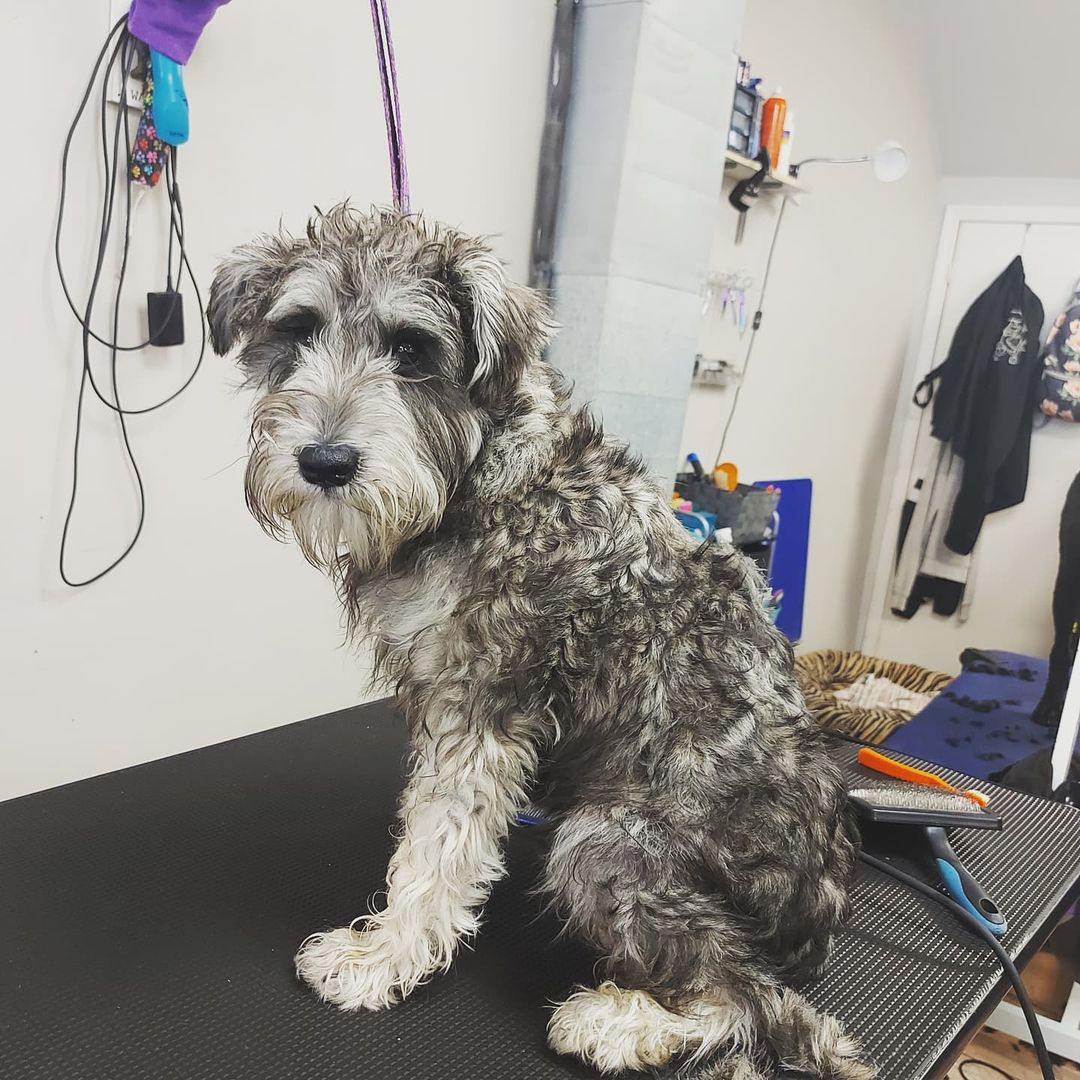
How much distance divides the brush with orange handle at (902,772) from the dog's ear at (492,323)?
1272 mm

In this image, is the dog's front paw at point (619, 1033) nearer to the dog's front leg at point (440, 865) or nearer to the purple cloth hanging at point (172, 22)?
the dog's front leg at point (440, 865)

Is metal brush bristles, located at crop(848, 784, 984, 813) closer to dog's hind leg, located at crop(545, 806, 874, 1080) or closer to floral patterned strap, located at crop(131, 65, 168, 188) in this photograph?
dog's hind leg, located at crop(545, 806, 874, 1080)

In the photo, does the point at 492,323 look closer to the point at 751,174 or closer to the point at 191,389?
the point at 191,389

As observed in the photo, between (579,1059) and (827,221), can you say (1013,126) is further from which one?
(579,1059)

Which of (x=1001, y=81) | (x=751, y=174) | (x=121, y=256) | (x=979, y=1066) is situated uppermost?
(x=1001, y=81)

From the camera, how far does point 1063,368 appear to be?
4.89 m

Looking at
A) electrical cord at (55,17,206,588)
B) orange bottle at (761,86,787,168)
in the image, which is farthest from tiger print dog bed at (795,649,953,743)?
electrical cord at (55,17,206,588)

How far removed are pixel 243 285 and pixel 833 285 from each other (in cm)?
399

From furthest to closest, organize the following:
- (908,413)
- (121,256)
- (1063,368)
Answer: (908,413), (1063,368), (121,256)

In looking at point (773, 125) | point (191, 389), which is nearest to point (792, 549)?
point (773, 125)

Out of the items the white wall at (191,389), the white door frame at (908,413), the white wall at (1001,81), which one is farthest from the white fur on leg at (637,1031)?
the white wall at (1001,81)

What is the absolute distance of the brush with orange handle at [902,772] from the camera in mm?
1904

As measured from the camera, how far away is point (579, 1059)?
112cm

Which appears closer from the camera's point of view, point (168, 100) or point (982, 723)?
point (168, 100)
